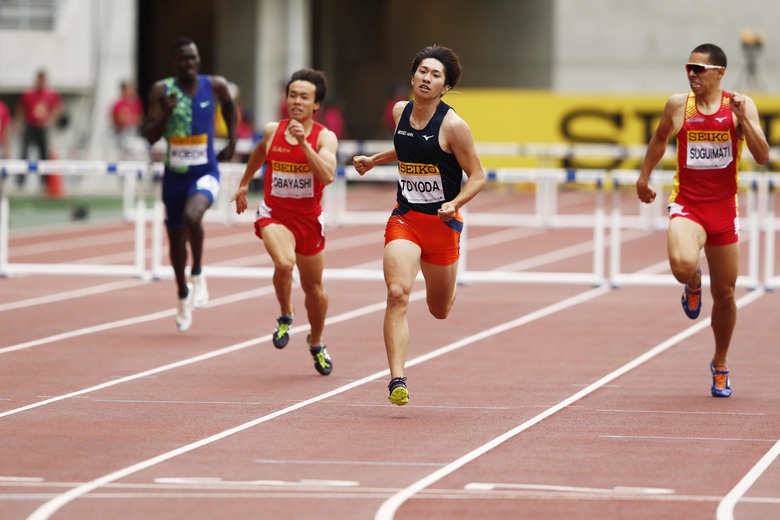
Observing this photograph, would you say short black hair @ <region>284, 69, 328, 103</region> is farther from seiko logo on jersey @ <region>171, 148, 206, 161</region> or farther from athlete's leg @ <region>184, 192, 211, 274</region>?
seiko logo on jersey @ <region>171, 148, 206, 161</region>

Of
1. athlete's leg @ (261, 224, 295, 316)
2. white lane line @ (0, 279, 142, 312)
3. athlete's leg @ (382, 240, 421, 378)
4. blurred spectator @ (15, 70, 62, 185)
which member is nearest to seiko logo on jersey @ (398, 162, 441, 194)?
athlete's leg @ (382, 240, 421, 378)

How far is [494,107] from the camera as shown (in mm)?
36500

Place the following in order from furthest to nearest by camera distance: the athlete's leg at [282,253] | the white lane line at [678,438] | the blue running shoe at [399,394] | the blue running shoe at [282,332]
Answer: the blue running shoe at [282,332] < the athlete's leg at [282,253] < the blue running shoe at [399,394] < the white lane line at [678,438]

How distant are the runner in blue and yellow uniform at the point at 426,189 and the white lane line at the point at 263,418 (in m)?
0.79

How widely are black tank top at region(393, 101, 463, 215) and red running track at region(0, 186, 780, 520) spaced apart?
1.17 m

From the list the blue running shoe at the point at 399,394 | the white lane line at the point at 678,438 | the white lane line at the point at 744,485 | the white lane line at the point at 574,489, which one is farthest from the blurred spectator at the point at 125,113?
the white lane line at the point at 574,489

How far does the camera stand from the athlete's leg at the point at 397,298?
934 centimetres

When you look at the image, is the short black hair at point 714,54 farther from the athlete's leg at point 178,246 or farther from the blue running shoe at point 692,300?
the athlete's leg at point 178,246

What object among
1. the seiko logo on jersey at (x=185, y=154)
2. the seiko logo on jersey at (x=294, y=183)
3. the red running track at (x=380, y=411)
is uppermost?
the seiko logo on jersey at (x=185, y=154)

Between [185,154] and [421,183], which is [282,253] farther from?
[185,154]

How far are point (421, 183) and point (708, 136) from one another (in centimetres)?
175

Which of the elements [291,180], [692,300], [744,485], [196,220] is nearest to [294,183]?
[291,180]

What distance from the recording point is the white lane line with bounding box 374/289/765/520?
6.84 m

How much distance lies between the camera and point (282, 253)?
11008 mm
